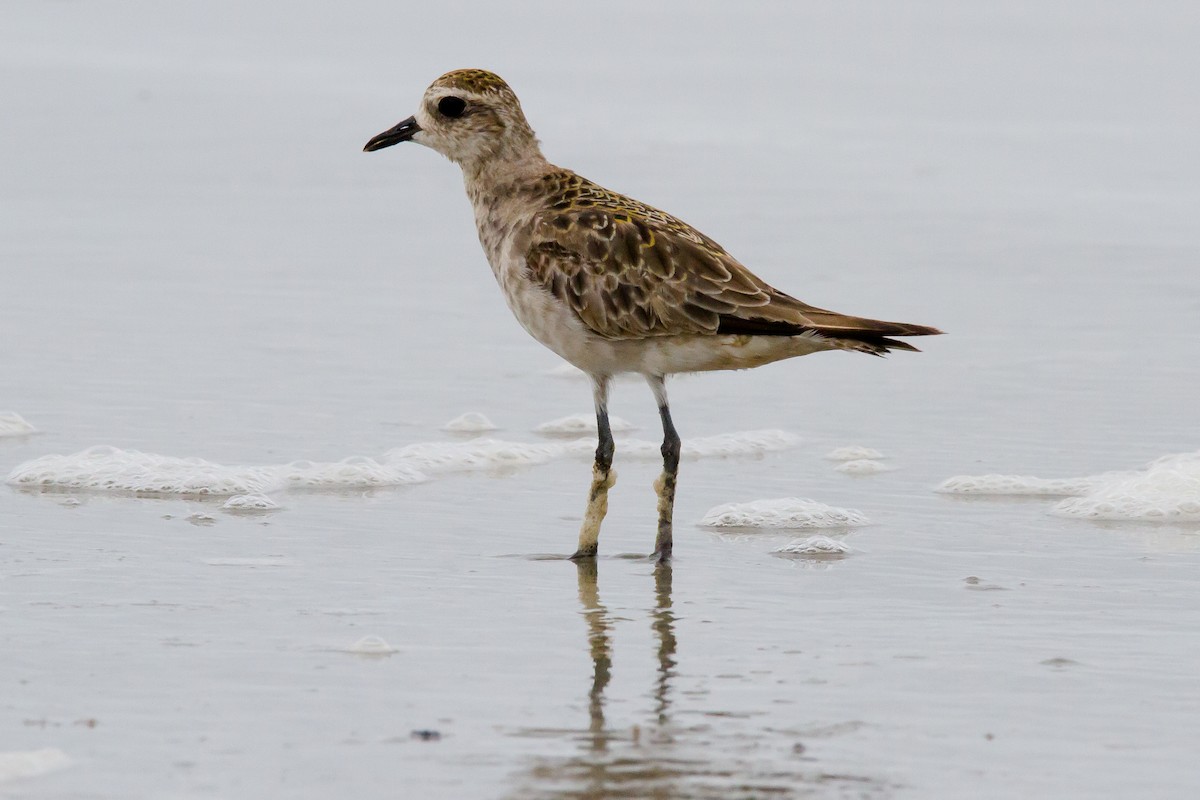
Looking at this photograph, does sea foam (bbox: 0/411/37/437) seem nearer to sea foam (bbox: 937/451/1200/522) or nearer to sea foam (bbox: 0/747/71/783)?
sea foam (bbox: 937/451/1200/522)

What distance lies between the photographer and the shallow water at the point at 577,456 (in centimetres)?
550

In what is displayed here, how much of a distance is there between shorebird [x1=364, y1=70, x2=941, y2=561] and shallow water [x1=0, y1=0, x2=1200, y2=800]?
2.46ft

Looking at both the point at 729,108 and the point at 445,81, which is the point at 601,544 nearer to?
the point at 445,81

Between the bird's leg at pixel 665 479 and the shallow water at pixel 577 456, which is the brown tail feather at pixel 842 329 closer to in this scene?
the bird's leg at pixel 665 479

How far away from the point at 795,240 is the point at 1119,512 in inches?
311

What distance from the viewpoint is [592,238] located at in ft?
27.3

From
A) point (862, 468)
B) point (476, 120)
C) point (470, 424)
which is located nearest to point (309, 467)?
point (470, 424)

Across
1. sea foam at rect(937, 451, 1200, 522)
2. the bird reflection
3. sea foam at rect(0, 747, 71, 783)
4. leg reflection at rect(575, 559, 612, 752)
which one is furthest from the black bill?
sea foam at rect(0, 747, 71, 783)

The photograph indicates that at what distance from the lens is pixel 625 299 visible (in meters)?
8.18

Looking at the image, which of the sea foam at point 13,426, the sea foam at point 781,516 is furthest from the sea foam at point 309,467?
the sea foam at point 781,516

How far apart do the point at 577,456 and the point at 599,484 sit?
1.76 metres

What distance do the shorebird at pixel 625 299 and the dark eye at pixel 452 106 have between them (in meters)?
0.04

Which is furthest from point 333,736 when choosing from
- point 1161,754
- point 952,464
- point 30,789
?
point 952,464

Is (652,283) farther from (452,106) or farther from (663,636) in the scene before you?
(663,636)
